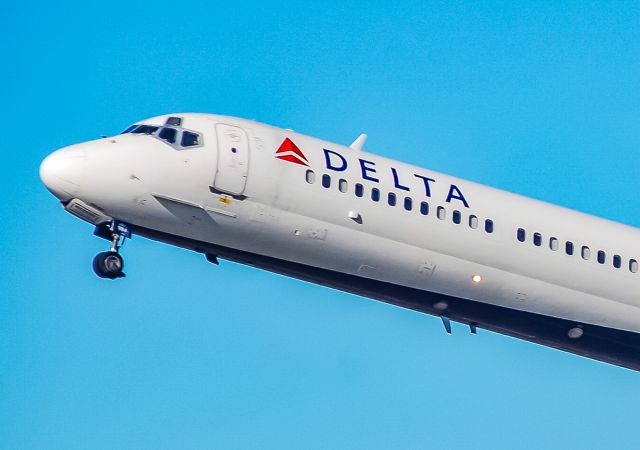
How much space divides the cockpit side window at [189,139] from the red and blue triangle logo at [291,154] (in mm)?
2375

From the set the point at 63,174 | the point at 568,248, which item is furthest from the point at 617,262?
the point at 63,174

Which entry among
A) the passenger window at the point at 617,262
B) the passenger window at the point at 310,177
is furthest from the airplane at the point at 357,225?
the passenger window at the point at 617,262

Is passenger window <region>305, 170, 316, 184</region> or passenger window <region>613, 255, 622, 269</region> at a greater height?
passenger window <region>613, 255, 622, 269</region>

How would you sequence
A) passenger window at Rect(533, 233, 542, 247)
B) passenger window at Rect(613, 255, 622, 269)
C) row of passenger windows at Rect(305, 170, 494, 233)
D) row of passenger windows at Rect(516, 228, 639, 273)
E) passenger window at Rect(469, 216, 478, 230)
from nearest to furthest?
1. row of passenger windows at Rect(305, 170, 494, 233)
2. passenger window at Rect(469, 216, 478, 230)
3. row of passenger windows at Rect(516, 228, 639, 273)
4. passenger window at Rect(533, 233, 542, 247)
5. passenger window at Rect(613, 255, 622, 269)

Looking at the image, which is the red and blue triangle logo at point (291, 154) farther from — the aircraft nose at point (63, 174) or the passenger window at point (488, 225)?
the passenger window at point (488, 225)

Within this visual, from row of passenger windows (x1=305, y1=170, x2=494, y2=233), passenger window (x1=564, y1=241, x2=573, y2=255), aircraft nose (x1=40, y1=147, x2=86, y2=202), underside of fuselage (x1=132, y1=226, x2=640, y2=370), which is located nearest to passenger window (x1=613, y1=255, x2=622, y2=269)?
passenger window (x1=564, y1=241, x2=573, y2=255)

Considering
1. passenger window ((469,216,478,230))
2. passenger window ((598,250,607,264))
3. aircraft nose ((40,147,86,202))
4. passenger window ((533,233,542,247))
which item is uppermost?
passenger window ((598,250,607,264))

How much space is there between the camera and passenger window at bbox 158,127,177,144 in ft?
143

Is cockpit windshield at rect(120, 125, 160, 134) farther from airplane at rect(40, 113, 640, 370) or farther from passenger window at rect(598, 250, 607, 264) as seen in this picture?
passenger window at rect(598, 250, 607, 264)

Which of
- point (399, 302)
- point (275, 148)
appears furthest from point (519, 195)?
point (275, 148)

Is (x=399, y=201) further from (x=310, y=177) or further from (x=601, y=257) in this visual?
(x=601, y=257)

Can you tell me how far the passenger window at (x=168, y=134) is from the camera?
43562 millimetres

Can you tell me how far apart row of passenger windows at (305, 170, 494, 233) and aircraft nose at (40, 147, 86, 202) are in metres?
6.59

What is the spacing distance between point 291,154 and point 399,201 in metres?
3.56
